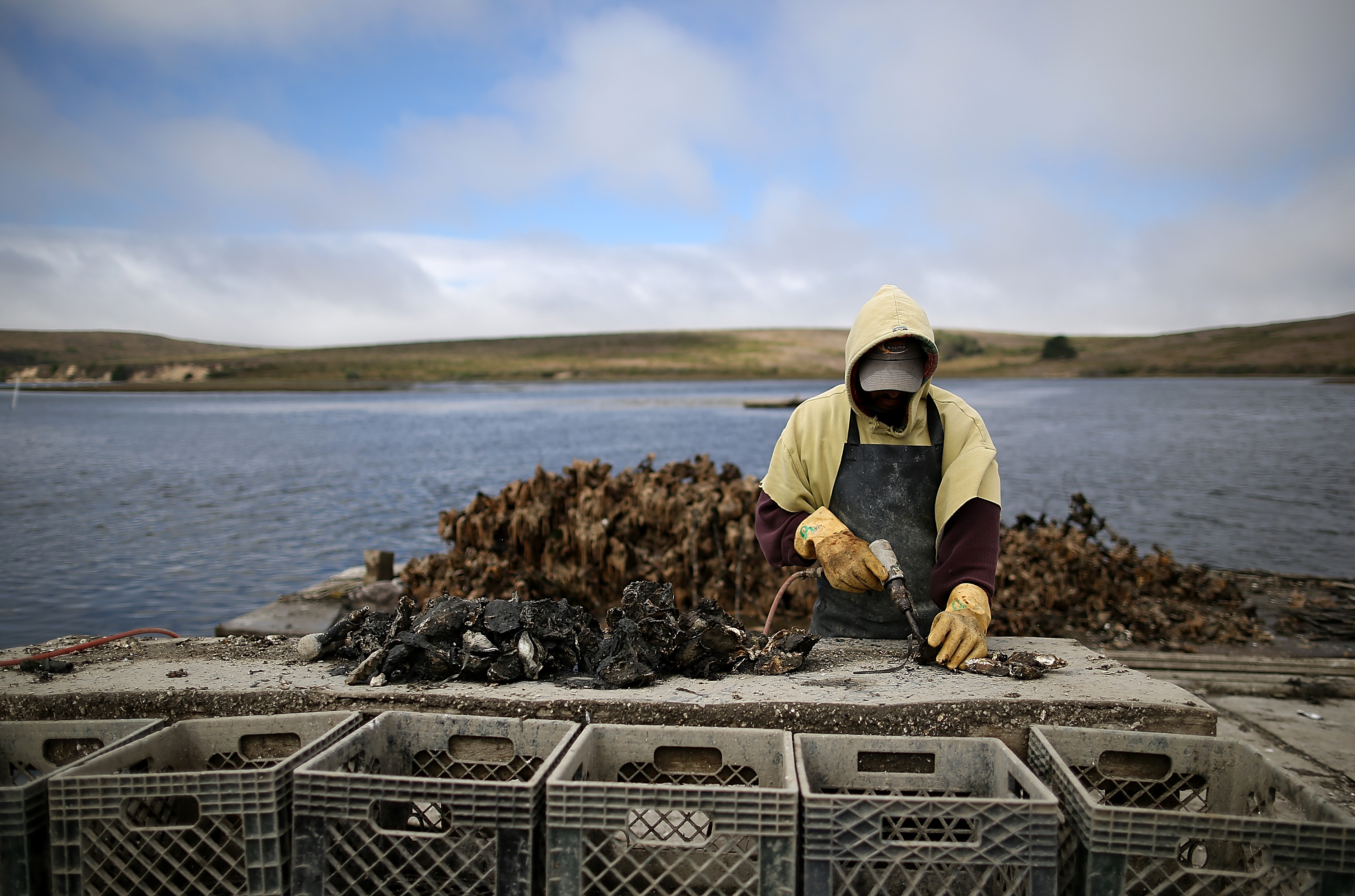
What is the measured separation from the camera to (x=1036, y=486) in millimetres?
21297

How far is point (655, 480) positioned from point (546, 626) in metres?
5.34

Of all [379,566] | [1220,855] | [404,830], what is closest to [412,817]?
[404,830]

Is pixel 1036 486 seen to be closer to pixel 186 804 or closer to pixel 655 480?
pixel 655 480

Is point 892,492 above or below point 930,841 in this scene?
above

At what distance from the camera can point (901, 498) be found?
334 cm

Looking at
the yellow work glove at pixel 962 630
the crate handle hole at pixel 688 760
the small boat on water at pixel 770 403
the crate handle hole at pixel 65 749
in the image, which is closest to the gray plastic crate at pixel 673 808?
the crate handle hole at pixel 688 760

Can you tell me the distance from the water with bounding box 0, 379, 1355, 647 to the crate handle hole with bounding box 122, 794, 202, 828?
21.5 feet

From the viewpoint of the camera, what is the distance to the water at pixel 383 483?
10531 millimetres

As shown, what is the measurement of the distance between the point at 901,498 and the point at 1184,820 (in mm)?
1658

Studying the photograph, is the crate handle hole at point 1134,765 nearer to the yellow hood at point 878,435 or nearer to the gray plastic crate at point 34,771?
the yellow hood at point 878,435

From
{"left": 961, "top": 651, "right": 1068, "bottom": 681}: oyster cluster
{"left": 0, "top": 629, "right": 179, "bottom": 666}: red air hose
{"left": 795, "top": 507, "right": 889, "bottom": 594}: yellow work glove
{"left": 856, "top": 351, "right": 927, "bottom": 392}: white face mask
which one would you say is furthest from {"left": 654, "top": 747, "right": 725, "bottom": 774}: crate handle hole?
{"left": 0, "top": 629, "right": 179, "bottom": 666}: red air hose

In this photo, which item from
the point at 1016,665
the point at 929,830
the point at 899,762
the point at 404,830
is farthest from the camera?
the point at 1016,665

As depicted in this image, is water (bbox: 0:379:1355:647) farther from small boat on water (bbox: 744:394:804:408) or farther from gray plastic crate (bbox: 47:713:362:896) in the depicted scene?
gray plastic crate (bbox: 47:713:362:896)

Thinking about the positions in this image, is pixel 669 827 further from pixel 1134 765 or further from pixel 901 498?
pixel 901 498
